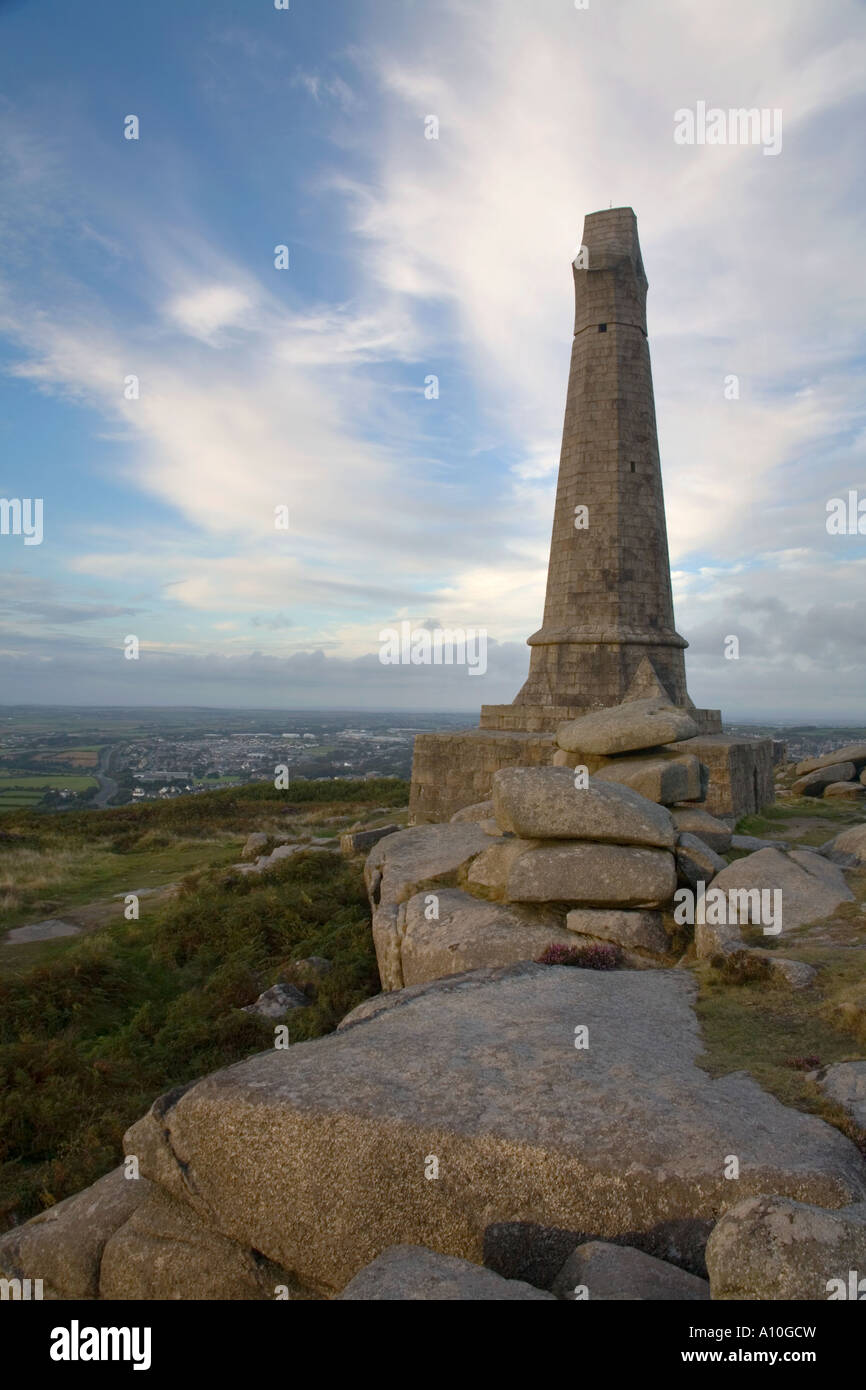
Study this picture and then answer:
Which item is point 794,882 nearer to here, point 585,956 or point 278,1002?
point 585,956

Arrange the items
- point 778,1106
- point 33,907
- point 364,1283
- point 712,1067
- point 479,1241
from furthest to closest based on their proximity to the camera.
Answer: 1. point 33,907
2. point 712,1067
3. point 778,1106
4. point 479,1241
5. point 364,1283

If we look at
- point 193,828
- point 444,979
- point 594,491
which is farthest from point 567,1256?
point 193,828

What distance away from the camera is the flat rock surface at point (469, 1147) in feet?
12.1

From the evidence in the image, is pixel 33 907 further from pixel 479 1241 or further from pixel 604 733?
pixel 479 1241

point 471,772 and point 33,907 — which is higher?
point 471,772

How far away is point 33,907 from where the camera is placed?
1442cm

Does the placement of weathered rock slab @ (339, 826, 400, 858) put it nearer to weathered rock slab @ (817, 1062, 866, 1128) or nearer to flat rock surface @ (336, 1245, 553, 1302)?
weathered rock slab @ (817, 1062, 866, 1128)

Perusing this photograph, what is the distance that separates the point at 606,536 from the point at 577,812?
10455 mm

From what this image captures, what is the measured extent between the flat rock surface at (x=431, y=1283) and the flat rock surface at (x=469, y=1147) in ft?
1.58

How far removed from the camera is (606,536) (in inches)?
682

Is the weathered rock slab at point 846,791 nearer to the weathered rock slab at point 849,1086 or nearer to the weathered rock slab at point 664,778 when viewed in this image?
the weathered rock slab at point 664,778

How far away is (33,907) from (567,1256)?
13339mm

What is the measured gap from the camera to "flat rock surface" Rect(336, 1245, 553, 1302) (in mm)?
3137
